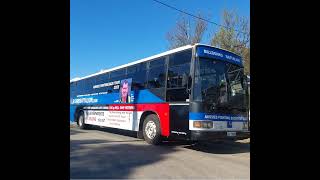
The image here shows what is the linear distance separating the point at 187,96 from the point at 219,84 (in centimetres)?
103

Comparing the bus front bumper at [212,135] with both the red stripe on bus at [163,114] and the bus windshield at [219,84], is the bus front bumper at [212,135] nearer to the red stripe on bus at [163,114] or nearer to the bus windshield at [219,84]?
the bus windshield at [219,84]

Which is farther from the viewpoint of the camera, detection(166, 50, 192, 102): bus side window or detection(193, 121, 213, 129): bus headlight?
detection(166, 50, 192, 102): bus side window

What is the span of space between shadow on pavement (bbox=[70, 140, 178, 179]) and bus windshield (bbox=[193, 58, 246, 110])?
1.88 meters

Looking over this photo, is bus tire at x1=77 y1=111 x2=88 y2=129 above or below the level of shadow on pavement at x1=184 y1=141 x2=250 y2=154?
above

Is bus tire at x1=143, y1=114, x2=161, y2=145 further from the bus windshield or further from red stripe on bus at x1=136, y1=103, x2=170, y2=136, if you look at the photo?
the bus windshield

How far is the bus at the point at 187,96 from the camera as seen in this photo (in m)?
9.85

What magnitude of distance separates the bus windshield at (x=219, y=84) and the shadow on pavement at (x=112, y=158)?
188 cm

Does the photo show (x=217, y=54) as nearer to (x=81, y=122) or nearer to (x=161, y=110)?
(x=161, y=110)

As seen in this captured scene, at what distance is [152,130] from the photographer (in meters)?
11.6

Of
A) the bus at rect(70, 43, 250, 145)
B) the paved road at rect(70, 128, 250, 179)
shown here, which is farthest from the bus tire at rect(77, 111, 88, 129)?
the paved road at rect(70, 128, 250, 179)

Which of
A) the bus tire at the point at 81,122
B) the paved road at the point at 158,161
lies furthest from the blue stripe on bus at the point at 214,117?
the bus tire at the point at 81,122

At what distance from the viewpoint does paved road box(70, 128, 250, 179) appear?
6941 millimetres

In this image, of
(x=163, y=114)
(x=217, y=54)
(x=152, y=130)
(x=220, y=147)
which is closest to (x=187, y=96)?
(x=163, y=114)
